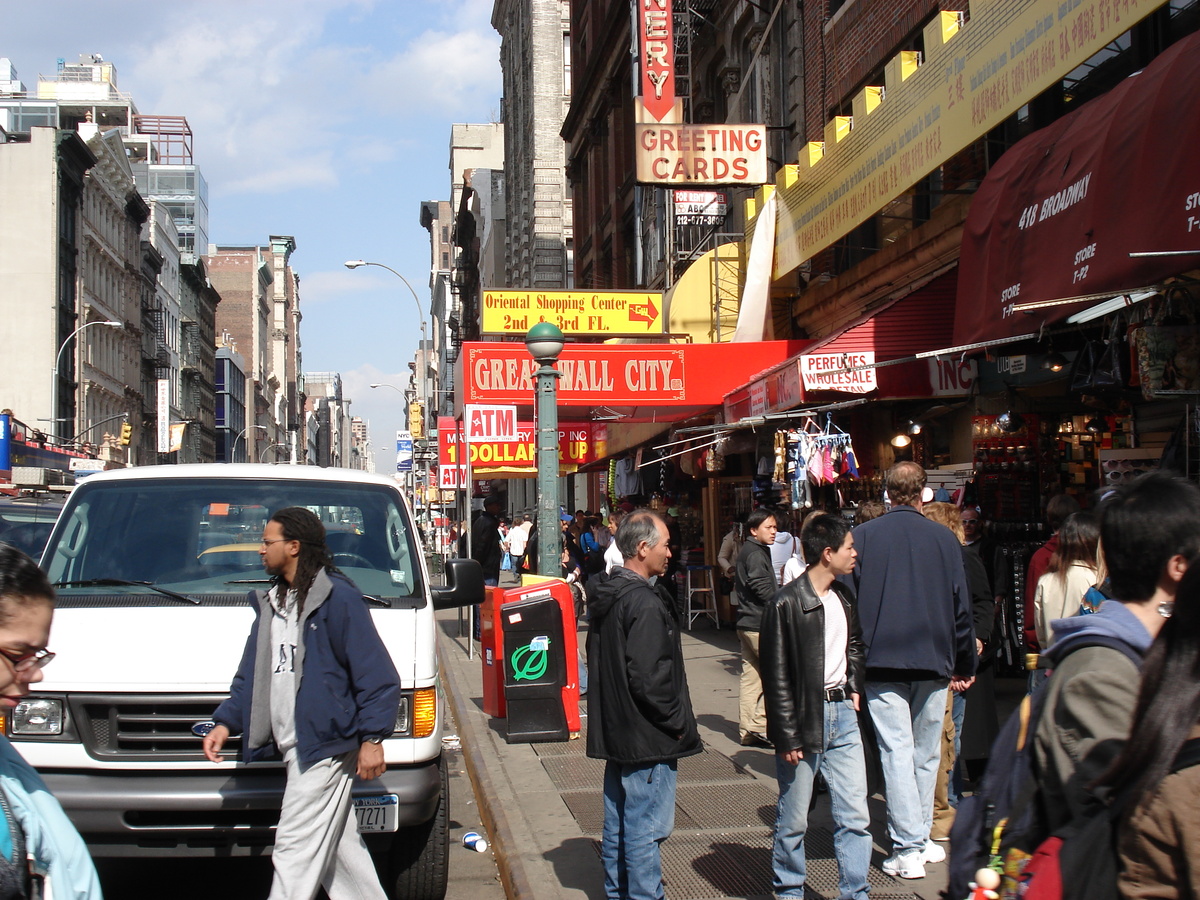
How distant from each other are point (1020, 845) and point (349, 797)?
2966mm

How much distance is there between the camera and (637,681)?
473 cm

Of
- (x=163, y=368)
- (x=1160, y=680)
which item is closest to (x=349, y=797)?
(x=1160, y=680)

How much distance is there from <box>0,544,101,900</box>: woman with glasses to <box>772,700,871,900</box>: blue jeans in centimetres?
338

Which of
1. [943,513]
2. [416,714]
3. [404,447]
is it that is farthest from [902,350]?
[404,447]

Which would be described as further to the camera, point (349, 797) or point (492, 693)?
point (492, 693)

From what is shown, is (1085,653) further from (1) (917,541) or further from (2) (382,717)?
(1) (917,541)

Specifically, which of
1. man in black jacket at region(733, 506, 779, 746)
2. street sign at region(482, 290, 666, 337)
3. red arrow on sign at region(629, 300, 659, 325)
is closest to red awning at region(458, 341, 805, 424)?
street sign at region(482, 290, 666, 337)

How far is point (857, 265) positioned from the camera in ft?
46.0

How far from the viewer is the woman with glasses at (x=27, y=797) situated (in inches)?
82.4

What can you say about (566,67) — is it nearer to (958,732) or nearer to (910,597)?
(958,732)

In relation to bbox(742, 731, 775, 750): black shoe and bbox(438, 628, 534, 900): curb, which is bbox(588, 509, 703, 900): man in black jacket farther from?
bbox(742, 731, 775, 750): black shoe

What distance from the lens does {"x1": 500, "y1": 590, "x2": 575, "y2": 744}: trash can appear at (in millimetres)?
9664

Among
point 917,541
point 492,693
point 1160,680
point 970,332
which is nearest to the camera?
point 1160,680

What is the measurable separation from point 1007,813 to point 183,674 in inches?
155
